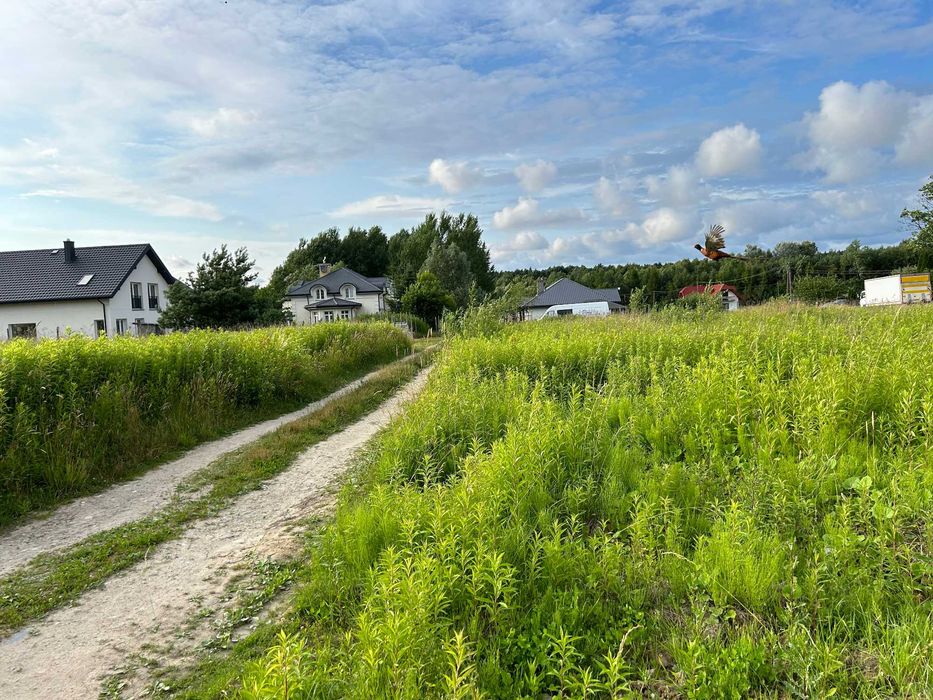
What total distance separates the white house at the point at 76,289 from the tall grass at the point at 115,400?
30459 millimetres

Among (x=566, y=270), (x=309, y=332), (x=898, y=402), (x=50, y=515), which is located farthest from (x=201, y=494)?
(x=566, y=270)

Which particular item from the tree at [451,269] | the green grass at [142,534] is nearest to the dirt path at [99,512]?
the green grass at [142,534]

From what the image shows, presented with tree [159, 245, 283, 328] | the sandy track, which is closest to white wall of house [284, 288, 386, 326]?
tree [159, 245, 283, 328]

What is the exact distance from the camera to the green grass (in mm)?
4501

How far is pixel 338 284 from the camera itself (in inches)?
2744

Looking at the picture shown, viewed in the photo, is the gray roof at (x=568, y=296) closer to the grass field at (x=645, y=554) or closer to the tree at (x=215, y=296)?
the tree at (x=215, y=296)

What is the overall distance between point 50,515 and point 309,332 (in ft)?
37.9

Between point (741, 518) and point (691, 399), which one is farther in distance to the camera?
point (691, 399)

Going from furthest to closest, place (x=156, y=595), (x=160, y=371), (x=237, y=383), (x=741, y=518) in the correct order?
(x=237, y=383) < (x=160, y=371) < (x=156, y=595) < (x=741, y=518)

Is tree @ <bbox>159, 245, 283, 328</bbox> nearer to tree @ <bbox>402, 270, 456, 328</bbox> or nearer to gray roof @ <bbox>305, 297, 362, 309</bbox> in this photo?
tree @ <bbox>402, 270, 456, 328</bbox>

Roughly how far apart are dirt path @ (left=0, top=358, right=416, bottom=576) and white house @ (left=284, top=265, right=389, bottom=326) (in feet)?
187

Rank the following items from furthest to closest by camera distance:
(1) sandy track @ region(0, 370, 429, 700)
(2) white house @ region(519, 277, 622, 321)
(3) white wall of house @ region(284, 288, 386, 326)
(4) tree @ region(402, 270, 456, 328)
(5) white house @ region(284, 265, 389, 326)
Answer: (2) white house @ region(519, 277, 622, 321) → (3) white wall of house @ region(284, 288, 386, 326) → (5) white house @ region(284, 265, 389, 326) → (4) tree @ region(402, 270, 456, 328) → (1) sandy track @ region(0, 370, 429, 700)

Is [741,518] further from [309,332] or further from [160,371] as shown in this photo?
[309,332]

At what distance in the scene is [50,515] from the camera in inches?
249
